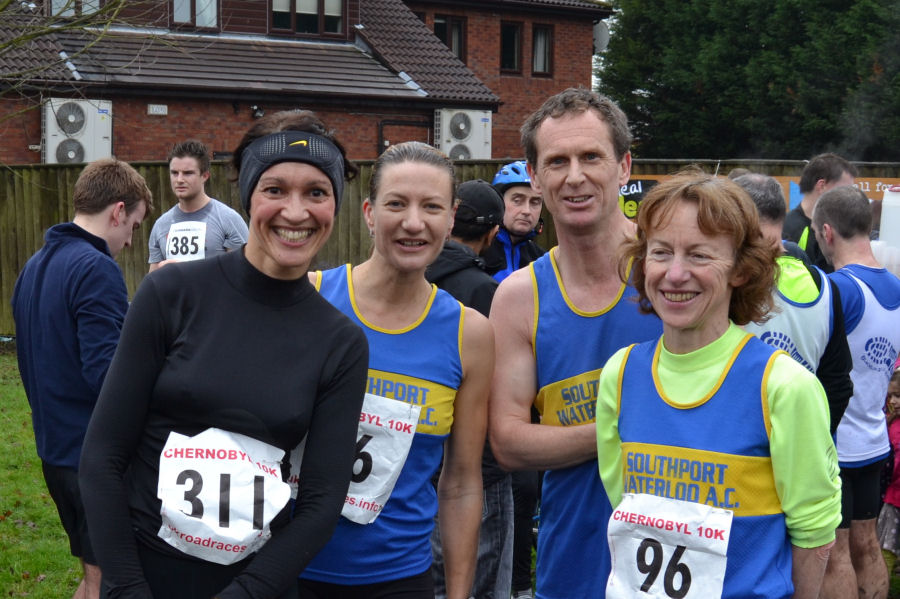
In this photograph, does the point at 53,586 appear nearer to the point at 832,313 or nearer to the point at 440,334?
the point at 440,334

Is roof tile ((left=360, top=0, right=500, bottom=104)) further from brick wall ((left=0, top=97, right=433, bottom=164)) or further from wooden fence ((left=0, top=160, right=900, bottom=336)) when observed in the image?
wooden fence ((left=0, top=160, right=900, bottom=336))

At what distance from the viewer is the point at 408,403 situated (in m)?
2.86

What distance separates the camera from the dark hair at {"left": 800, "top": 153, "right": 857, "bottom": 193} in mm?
6867

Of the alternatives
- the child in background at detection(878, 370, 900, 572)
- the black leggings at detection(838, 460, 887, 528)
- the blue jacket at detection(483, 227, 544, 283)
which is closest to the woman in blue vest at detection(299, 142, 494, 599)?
Result: the black leggings at detection(838, 460, 887, 528)

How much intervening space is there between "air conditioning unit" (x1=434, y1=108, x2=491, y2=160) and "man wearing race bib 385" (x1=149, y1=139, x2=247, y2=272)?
1707 centimetres

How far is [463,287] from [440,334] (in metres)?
1.64

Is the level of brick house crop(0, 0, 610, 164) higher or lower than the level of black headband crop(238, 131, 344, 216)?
higher

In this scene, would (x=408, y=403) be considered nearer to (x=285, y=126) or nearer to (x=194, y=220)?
(x=285, y=126)

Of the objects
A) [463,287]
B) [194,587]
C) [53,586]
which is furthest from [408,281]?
[53,586]

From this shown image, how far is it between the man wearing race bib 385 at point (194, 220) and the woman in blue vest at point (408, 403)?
495 cm

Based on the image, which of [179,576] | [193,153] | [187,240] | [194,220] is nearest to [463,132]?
[193,153]

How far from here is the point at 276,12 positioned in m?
25.5

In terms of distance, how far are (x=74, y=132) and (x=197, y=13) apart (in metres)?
4.89

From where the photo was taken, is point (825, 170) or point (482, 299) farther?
point (825, 170)
